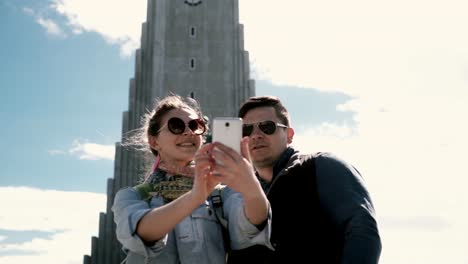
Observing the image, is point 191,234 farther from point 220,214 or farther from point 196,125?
point 196,125

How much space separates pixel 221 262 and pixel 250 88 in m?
24.0

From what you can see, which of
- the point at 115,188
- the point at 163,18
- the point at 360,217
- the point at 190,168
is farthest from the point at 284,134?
the point at 163,18

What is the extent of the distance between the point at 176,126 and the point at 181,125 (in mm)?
30

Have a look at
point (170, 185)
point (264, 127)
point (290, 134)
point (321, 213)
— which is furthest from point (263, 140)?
point (170, 185)

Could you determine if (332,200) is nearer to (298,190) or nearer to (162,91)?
(298,190)

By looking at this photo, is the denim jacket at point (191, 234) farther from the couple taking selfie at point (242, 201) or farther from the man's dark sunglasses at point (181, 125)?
the man's dark sunglasses at point (181, 125)

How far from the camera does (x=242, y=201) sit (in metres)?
2.56

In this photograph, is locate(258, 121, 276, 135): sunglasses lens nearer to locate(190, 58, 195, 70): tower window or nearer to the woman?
Result: the woman

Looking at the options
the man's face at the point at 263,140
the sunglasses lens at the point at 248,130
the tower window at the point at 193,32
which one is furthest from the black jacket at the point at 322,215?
the tower window at the point at 193,32

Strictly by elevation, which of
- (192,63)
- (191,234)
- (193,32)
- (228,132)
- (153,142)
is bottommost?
(191,234)

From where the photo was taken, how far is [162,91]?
25.7 m

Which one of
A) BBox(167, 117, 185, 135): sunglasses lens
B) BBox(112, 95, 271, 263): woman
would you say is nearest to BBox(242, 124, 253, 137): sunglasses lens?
BBox(112, 95, 271, 263): woman

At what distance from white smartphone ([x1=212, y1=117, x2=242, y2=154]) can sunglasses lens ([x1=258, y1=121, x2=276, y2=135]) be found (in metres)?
2.11

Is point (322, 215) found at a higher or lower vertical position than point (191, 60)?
lower
